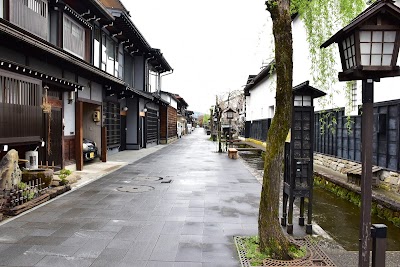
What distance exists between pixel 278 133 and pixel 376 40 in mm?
1844

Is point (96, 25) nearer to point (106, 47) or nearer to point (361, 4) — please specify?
point (106, 47)

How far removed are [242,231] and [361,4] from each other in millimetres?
4328

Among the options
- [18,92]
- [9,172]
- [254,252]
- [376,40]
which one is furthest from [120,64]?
[376,40]

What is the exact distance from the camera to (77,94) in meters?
13.2

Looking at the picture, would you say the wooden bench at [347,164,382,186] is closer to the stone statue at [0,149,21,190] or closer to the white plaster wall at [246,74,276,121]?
the stone statue at [0,149,21,190]

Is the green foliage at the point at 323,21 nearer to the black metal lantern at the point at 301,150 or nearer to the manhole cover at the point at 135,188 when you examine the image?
the black metal lantern at the point at 301,150

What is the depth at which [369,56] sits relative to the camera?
365 cm

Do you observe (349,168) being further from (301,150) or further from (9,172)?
(9,172)

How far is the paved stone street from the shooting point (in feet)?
15.7

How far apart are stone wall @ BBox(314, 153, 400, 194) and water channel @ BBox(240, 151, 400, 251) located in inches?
43.4

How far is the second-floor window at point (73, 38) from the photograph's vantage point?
12.4m

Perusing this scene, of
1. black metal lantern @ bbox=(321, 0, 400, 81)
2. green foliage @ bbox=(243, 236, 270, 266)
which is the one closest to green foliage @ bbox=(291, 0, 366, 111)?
black metal lantern @ bbox=(321, 0, 400, 81)

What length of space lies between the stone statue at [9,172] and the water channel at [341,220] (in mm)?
6942

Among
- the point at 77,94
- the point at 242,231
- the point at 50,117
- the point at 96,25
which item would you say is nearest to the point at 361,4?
the point at 242,231
